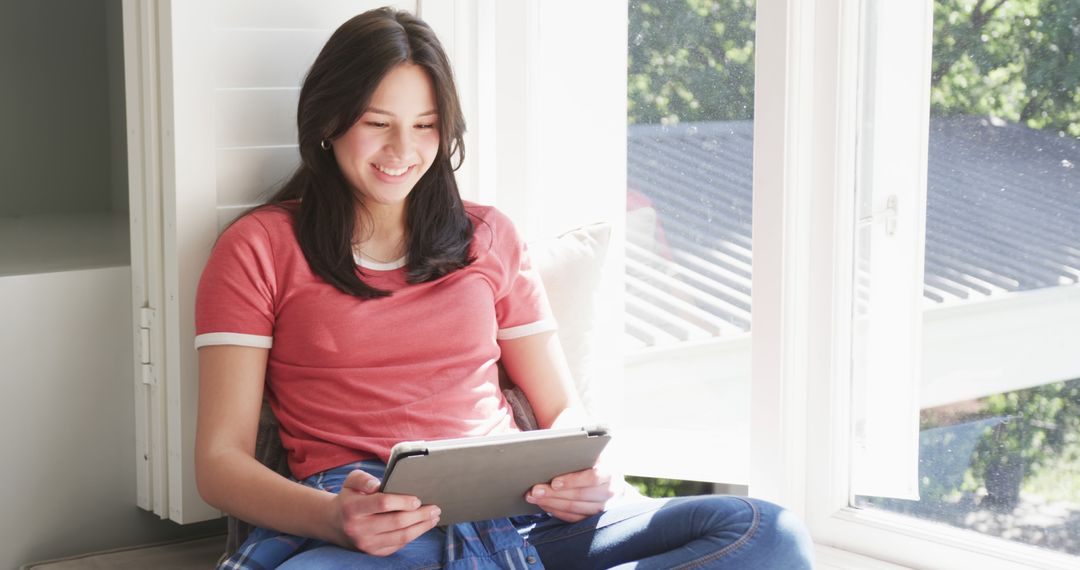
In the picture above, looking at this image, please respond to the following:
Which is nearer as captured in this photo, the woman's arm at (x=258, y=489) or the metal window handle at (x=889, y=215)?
the woman's arm at (x=258, y=489)

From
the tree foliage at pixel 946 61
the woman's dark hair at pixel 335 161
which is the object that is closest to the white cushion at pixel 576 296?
the woman's dark hair at pixel 335 161

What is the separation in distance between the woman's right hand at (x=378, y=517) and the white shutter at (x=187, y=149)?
1.64ft

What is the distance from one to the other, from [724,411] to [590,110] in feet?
1.98

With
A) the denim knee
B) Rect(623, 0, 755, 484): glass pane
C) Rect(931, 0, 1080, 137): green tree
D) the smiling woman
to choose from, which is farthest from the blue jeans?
Rect(931, 0, 1080, 137): green tree

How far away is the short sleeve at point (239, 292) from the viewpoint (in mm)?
1487

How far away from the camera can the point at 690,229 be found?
6.55ft

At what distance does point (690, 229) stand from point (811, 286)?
0.25 metres

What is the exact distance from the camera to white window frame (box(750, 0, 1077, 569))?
178cm

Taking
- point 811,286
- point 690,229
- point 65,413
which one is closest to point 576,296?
point 690,229

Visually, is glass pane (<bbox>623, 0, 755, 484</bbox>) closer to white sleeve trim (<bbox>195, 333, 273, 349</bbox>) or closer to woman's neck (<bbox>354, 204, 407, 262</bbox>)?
woman's neck (<bbox>354, 204, 407, 262</bbox>)

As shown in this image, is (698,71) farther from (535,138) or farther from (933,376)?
(933,376)

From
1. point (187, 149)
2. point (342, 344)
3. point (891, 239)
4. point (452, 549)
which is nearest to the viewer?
point (452, 549)

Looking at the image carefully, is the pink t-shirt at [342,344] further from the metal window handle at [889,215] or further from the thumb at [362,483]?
the metal window handle at [889,215]

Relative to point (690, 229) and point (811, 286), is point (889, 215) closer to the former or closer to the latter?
point (811, 286)
